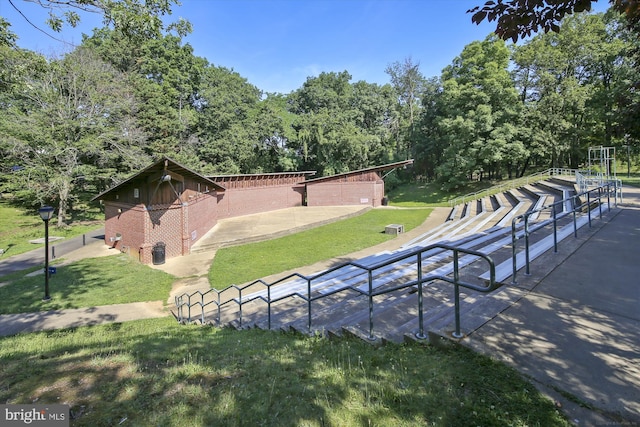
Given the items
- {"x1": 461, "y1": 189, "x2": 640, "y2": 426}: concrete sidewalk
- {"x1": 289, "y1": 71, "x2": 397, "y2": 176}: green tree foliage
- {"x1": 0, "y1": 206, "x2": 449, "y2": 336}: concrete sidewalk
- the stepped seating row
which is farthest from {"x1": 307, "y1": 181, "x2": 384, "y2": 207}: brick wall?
{"x1": 461, "y1": 189, "x2": 640, "y2": 426}: concrete sidewalk

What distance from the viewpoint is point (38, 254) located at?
52.3ft

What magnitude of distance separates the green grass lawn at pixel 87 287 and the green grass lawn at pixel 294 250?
2231 millimetres

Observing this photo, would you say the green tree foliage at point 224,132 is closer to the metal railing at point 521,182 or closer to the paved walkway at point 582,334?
the metal railing at point 521,182

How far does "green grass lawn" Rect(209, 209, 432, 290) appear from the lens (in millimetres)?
11797

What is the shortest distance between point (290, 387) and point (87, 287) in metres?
11.5

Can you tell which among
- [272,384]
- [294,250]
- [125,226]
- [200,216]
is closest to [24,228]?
[125,226]

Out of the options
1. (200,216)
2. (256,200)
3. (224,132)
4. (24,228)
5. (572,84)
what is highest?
(572,84)

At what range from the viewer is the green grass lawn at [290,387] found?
214 centimetres

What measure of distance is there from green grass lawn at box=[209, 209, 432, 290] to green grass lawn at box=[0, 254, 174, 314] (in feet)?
7.32

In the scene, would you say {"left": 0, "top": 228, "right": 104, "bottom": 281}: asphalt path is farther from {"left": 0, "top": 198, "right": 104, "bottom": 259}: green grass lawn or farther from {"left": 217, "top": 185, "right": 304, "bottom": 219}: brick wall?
{"left": 217, "top": 185, "right": 304, "bottom": 219}: brick wall

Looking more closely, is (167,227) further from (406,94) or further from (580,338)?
(406,94)


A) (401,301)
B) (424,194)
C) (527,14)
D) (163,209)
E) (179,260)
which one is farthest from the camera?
(424,194)

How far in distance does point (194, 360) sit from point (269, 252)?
1078cm

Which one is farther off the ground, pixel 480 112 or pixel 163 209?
pixel 480 112
